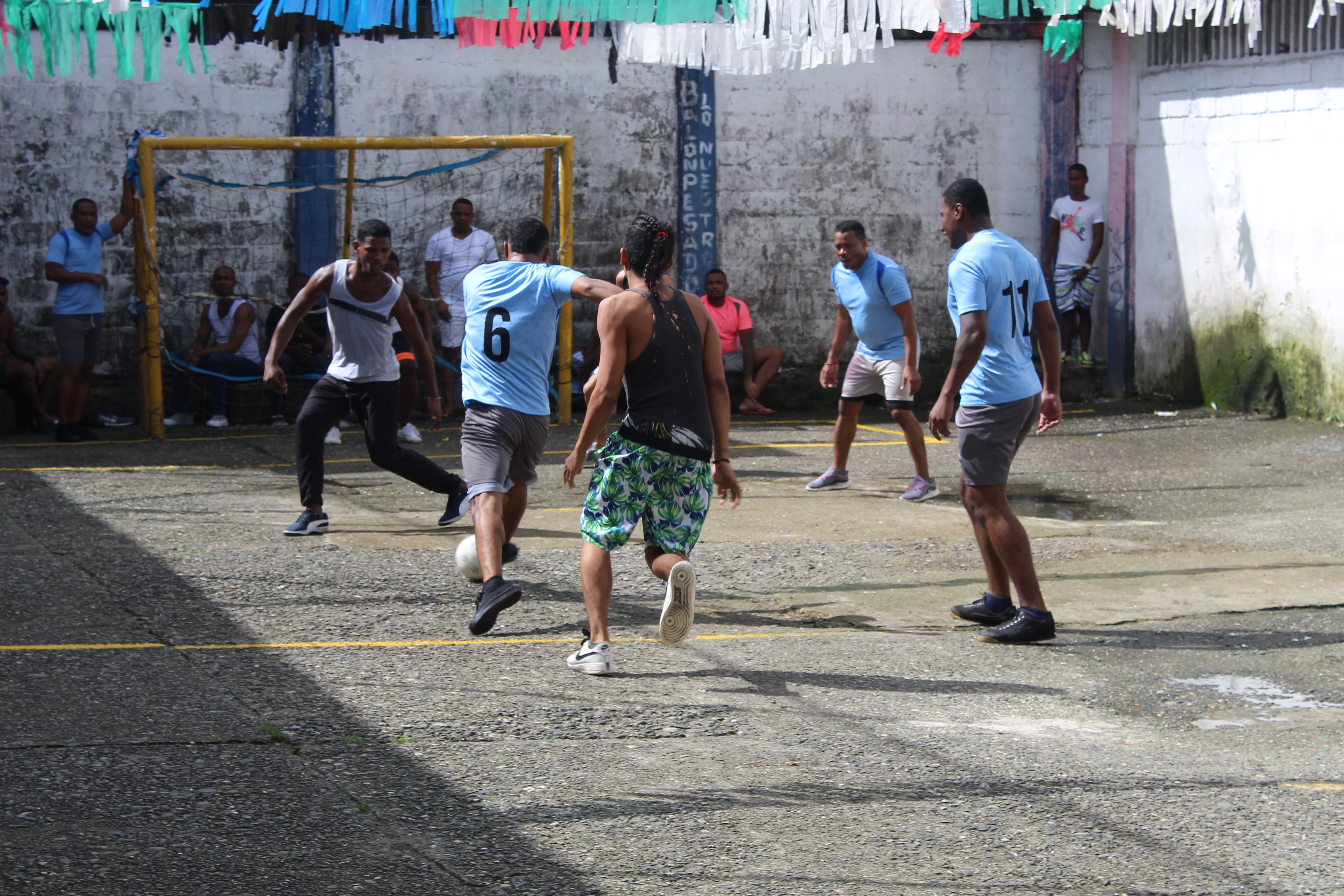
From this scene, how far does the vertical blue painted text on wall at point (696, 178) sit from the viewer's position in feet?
48.3

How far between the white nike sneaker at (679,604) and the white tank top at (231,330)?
8.49 meters

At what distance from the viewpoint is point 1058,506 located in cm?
962

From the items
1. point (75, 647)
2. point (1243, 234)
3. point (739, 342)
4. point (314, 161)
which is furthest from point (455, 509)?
point (1243, 234)

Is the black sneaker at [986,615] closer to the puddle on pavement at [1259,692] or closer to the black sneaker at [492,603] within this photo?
the puddle on pavement at [1259,692]

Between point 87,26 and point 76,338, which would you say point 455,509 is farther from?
point 76,338

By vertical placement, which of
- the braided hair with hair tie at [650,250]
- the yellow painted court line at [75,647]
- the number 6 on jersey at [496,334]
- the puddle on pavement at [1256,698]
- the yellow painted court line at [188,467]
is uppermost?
the braided hair with hair tie at [650,250]

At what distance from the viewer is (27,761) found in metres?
4.57

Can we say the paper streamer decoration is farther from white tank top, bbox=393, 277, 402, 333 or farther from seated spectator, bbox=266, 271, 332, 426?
seated spectator, bbox=266, 271, 332, 426

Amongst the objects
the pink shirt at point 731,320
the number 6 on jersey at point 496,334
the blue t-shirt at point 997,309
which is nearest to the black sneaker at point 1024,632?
the blue t-shirt at point 997,309

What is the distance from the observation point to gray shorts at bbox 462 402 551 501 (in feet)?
20.9

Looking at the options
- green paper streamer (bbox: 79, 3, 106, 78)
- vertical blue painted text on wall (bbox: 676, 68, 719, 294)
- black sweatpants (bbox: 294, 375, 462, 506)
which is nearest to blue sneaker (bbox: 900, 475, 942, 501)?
black sweatpants (bbox: 294, 375, 462, 506)

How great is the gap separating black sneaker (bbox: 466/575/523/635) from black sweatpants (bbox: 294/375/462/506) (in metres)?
2.50

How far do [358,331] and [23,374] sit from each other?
210 inches

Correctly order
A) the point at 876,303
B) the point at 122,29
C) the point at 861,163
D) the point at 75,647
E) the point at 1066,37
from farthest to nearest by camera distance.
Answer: the point at 861,163, the point at 1066,37, the point at 122,29, the point at 876,303, the point at 75,647
